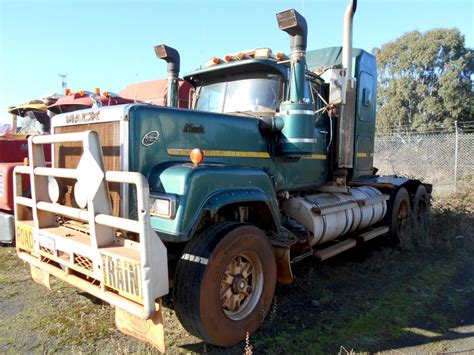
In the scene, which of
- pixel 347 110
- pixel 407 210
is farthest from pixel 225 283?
pixel 407 210

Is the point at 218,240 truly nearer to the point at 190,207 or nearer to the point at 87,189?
the point at 190,207

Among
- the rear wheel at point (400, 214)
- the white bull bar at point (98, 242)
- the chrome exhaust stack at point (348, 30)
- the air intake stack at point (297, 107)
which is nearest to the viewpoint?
the white bull bar at point (98, 242)

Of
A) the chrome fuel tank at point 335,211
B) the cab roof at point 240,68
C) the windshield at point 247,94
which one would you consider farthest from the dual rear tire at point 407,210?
the cab roof at point 240,68

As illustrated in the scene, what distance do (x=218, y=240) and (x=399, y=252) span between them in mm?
4466

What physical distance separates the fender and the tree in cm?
2291

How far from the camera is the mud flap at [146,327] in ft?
8.62

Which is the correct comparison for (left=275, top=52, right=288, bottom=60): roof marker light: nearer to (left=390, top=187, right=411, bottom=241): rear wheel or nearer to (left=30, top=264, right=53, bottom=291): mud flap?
(left=30, top=264, right=53, bottom=291): mud flap

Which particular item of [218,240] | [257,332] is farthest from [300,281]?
[218,240]

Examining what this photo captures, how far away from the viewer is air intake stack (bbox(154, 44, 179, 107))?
549 cm

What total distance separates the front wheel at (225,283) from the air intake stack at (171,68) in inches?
112

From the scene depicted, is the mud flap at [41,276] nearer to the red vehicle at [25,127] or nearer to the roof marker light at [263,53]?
the red vehicle at [25,127]

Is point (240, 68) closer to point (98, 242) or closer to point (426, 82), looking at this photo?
point (98, 242)

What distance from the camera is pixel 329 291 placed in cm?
453

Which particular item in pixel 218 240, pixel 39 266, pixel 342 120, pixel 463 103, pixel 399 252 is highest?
pixel 463 103
